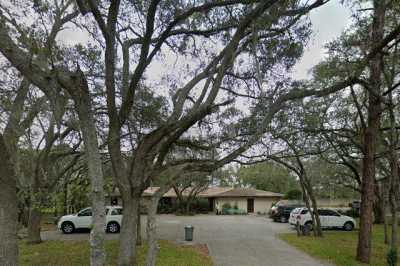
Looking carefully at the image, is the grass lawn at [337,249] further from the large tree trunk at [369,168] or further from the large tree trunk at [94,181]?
the large tree trunk at [94,181]

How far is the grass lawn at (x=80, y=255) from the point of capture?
11.1m

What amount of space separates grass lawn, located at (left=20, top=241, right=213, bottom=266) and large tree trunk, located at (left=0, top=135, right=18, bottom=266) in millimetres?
5440

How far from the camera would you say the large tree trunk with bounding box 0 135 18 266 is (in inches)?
231

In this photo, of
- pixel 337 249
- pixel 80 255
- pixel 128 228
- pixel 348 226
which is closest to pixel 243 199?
pixel 348 226

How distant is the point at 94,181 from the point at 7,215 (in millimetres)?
2320

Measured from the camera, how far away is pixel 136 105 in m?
11.3

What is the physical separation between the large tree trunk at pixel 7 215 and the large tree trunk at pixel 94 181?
2.07 m

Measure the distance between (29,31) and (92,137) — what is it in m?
3.70

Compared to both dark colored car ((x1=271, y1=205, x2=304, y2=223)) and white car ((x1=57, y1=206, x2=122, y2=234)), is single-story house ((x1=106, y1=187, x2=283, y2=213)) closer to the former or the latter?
dark colored car ((x1=271, y1=205, x2=304, y2=223))

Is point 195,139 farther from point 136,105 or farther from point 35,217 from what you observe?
point 35,217

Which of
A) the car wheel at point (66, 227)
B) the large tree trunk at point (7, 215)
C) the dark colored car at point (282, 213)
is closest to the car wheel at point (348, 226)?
the dark colored car at point (282, 213)

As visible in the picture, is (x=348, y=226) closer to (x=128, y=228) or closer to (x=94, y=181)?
(x=128, y=228)

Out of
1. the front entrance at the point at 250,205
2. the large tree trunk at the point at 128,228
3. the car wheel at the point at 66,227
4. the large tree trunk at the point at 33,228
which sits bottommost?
the front entrance at the point at 250,205

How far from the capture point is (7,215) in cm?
592
